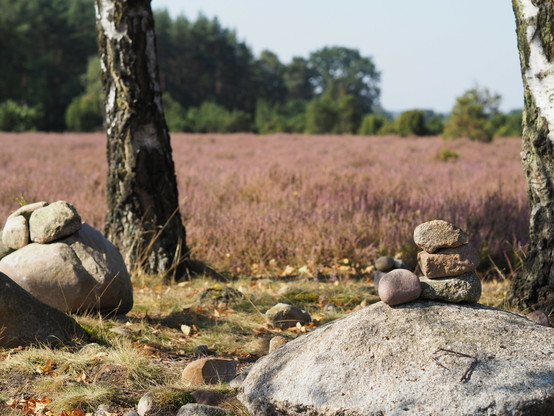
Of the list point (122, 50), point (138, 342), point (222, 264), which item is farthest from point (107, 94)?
point (138, 342)

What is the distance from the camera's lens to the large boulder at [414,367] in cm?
261

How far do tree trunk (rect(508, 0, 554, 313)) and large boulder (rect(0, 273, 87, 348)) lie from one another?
299 cm

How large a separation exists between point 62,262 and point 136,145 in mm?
1685

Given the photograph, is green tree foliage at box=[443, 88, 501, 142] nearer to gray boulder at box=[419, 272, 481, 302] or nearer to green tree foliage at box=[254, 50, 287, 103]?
gray boulder at box=[419, 272, 481, 302]

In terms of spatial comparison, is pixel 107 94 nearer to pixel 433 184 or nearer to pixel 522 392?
pixel 522 392

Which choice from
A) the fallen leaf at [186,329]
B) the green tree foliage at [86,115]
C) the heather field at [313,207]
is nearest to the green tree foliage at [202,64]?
the green tree foliage at [86,115]

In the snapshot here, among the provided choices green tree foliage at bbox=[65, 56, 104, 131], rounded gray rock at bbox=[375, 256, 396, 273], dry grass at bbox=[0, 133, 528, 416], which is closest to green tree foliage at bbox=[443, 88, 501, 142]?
dry grass at bbox=[0, 133, 528, 416]

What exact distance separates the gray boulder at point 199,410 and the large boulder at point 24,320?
1345 mm

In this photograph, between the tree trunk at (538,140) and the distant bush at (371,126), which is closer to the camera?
Result: the tree trunk at (538,140)

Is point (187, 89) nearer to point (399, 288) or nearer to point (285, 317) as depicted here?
point (285, 317)

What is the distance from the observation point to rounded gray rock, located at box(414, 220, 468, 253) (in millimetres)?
3152

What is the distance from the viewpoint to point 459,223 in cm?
709

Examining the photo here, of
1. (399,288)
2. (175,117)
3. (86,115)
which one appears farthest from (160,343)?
(86,115)

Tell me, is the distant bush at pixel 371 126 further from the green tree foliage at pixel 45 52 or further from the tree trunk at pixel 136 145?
the tree trunk at pixel 136 145
